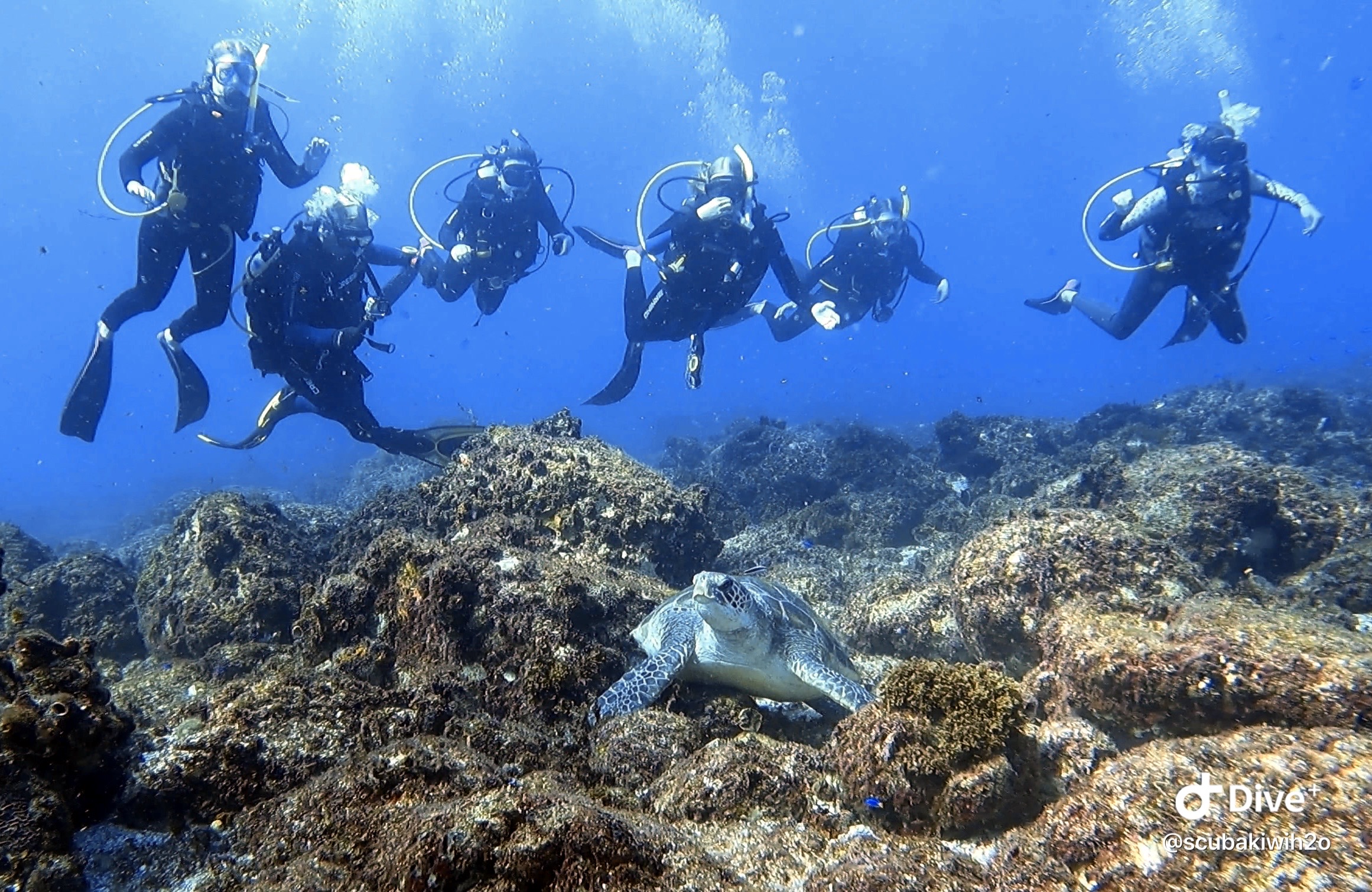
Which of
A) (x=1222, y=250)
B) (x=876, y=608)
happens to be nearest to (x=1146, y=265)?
(x=1222, y=250)

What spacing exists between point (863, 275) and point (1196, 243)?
7145 millimetres

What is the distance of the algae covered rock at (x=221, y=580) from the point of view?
540 cm

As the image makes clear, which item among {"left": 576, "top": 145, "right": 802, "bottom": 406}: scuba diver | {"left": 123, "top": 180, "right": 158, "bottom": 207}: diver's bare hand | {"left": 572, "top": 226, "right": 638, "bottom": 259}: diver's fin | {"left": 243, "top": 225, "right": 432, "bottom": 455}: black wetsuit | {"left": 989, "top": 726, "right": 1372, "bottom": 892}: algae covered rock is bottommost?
{"left": 989, "top": 726, "right": 1372, "bottom": 892}: algae covered rock

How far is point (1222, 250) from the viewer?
11844 millimetres

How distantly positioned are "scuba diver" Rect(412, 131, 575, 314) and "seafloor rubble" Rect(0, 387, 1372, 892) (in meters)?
7.67

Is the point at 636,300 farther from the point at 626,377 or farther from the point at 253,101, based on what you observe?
the point at 253,101

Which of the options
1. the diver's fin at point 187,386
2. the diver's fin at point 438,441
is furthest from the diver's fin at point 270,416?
the diver's fin at point 438,441

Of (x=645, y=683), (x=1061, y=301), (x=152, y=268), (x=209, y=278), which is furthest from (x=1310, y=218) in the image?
Answer: (x=152, y=268)

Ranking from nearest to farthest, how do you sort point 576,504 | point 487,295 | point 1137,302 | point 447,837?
point 447,837
point 576,504
point 1137,302
point 487,295

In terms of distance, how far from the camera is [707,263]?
1198cm

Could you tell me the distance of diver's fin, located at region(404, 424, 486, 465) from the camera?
963cm

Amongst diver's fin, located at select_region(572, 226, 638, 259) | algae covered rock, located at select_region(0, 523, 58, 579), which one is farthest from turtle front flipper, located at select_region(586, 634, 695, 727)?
diver's fin, located at select_region(572, 226, 638, 259)

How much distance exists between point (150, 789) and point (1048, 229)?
575ft

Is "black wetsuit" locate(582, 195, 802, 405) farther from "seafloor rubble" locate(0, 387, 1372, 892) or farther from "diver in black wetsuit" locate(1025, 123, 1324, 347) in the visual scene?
"diver in black wetsuit" locate(1025, 123, 1324, 347)
